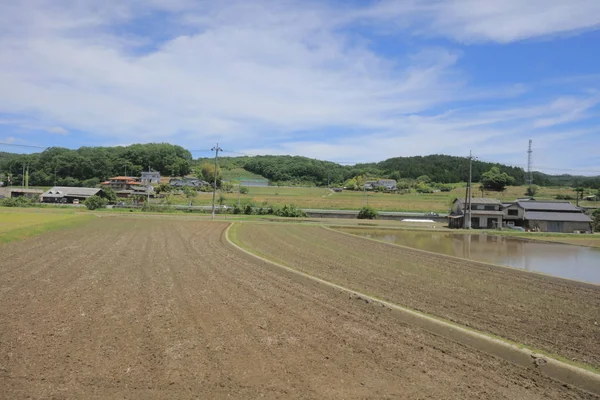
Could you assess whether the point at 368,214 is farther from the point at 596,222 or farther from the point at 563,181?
the point at 563,181

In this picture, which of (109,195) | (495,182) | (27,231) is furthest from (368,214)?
(495,182)

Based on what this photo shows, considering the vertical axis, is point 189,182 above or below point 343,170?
below

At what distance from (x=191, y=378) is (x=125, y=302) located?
4.10 meters

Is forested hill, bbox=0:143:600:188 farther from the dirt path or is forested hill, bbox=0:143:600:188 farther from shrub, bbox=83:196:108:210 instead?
the dirt path

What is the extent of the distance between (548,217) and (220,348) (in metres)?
47.3

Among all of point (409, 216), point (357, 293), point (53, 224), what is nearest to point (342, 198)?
point (409, 216)

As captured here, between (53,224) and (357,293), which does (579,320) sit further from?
(53,224)

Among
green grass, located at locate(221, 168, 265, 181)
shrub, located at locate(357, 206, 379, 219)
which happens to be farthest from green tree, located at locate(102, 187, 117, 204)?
green grass, located at locate(221, 168, 265, 181)

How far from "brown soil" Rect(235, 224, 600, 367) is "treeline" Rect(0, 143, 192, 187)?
9549cm

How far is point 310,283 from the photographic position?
36.3 feet

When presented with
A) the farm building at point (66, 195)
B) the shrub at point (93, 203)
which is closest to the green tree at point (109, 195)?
the farm building at point (66, 195)

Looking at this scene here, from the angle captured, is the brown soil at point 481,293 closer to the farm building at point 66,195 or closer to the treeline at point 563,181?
the farm building at point 66,195

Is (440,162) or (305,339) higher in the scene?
(440,162)

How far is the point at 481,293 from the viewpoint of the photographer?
10.6 metres
